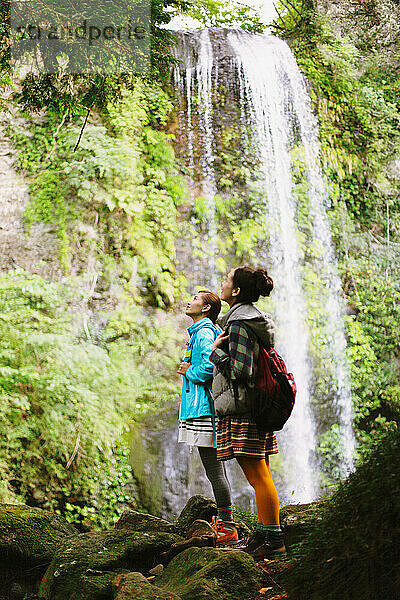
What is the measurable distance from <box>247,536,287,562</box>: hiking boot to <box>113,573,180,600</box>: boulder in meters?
0.58

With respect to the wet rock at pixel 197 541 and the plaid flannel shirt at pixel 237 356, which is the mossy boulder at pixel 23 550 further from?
the plaid flannel shirt at pixel 237 356

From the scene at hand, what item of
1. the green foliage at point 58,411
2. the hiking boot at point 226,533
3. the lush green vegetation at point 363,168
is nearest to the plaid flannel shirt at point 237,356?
the hiking boot at point 226,533

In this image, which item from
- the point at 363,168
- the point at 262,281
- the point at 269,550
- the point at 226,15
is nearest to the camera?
the point at 269,550

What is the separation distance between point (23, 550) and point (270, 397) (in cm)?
178

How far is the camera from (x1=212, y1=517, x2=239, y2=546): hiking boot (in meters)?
3.18

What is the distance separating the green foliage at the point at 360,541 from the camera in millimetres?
1465

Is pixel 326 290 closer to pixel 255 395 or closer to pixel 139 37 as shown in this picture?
pixel 139 37

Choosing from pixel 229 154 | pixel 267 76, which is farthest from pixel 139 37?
pixel 267 76

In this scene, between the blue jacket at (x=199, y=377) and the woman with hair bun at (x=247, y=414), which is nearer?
the woman with hair bun at (x=247, y=414)

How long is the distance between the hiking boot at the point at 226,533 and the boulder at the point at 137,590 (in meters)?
0.79

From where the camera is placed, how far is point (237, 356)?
112 inches

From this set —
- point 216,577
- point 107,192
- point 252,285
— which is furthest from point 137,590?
point 107,192

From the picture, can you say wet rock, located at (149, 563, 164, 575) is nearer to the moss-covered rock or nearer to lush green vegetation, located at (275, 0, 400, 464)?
the moss-covered rock

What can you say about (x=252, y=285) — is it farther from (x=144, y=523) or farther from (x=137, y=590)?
(x=144, y=523)
